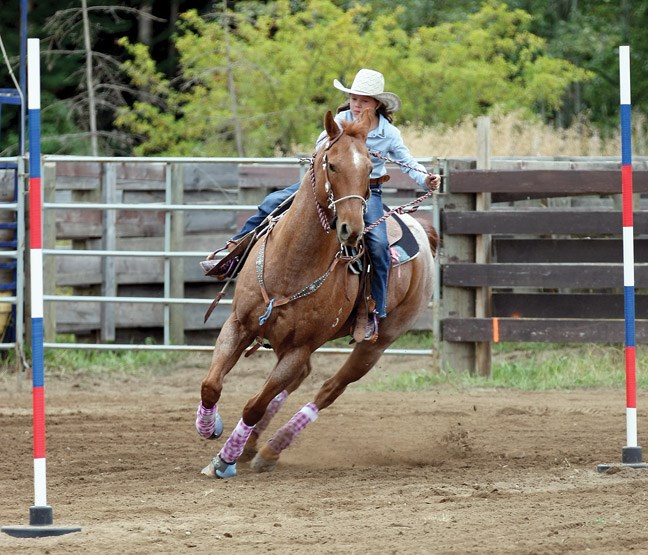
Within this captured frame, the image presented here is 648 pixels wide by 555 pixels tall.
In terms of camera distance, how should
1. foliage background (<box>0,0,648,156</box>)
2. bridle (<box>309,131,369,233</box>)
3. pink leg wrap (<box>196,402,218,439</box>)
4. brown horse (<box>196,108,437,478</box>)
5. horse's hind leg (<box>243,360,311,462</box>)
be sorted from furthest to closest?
foliage background (<box>0,0,648,156</box>) < horse's hind leg (<box>243,360,311,462</box>) < pink leg wrap (<box>196,402,218,439</box>) < brown horse (<box>196,108,437,478</box>) < bridle (<box>309,131,369,233</box>)

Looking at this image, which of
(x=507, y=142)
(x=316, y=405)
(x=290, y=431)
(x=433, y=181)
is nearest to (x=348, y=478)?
(x=290, y=431)

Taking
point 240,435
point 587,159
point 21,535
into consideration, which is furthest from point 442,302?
point 21,535

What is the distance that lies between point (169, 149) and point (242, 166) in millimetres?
9543

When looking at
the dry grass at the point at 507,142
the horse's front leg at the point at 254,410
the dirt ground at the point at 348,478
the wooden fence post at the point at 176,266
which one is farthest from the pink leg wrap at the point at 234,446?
the dry grass at the point at 507,142

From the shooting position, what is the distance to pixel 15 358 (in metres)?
12.4

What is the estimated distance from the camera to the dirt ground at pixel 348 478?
5.57m

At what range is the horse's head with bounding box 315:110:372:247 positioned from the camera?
22.1 ft

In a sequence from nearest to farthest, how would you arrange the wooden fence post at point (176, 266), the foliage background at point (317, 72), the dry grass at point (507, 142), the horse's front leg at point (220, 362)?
the horse's front leg at point (220, 362) → the wooden fence post at point (176, 266) → the dry grass at point (507, 142) → the foliage background at point (317, 72)

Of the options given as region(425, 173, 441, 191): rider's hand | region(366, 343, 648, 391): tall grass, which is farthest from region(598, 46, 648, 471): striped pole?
region(366, 343, 648, 391): tall grass

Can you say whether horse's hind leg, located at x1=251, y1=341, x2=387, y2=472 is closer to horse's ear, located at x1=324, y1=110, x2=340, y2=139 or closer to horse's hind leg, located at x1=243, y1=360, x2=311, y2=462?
horse's hind leg, located at x1=243, y1=360, x2=311, y2=462

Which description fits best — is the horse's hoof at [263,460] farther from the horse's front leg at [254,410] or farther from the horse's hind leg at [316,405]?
the horse's front leg at [254,410]

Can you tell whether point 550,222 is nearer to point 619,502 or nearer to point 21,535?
point 619,502

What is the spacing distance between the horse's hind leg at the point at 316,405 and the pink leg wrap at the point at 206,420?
46 centimetres

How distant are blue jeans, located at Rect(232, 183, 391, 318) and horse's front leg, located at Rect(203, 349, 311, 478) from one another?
2.56ft
